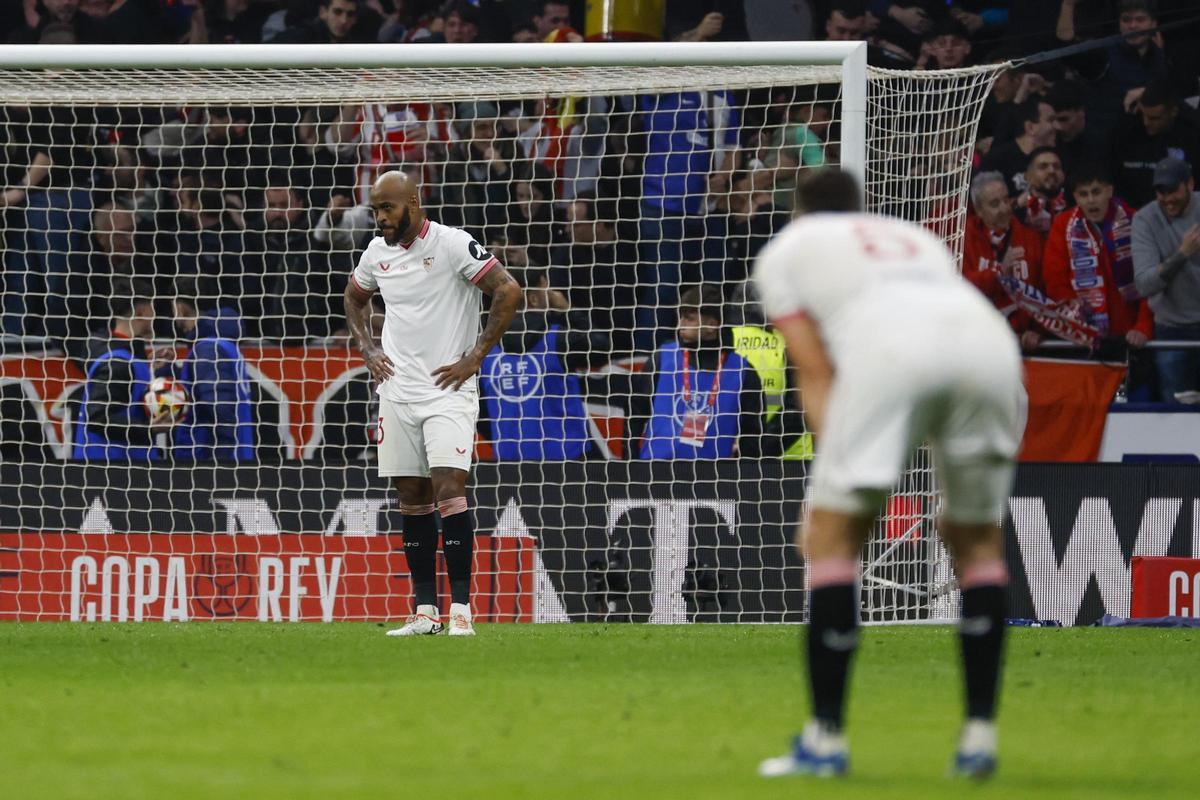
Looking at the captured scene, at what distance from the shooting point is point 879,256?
483 cm

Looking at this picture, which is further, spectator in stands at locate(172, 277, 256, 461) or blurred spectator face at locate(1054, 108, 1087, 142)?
blurred spectator face at locate(1054, 108, 1087, 142)

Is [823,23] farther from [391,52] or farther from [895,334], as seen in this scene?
[895,334]

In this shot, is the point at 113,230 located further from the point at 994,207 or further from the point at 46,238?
the point at 994,207

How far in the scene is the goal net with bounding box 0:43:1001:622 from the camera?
11.7m

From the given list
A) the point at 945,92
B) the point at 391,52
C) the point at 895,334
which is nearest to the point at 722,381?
the point at 945,92

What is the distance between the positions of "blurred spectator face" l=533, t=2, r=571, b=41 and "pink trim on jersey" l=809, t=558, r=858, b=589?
37.1 ft

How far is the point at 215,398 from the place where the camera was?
13.0m

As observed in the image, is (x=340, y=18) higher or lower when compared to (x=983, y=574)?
higher

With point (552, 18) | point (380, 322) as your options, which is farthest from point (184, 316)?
point (552, 18)

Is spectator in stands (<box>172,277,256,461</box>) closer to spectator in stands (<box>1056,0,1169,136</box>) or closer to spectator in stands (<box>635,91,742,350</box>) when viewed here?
spectator in stands (<box>635,91,742,350</box>)

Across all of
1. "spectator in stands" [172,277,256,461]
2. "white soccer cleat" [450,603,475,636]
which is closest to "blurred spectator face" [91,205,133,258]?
"spectator in stands" [172,277,256,461]

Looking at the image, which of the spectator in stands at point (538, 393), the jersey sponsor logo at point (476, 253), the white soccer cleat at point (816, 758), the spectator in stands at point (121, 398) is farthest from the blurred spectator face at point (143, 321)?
the white soccer cleat at point (816, 758)

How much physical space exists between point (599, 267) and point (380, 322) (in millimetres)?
1597

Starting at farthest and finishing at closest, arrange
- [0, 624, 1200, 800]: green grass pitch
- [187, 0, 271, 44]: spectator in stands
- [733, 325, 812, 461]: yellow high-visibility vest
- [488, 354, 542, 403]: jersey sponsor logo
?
[187, 0, 271, 44]: spectator in stands, [488, 354, 542, 403]: jersey sponsor logo, [733, 325, 812, 461]: yellow high-visibility vest, [0, 624, 1200, 800]: green grass pitch
